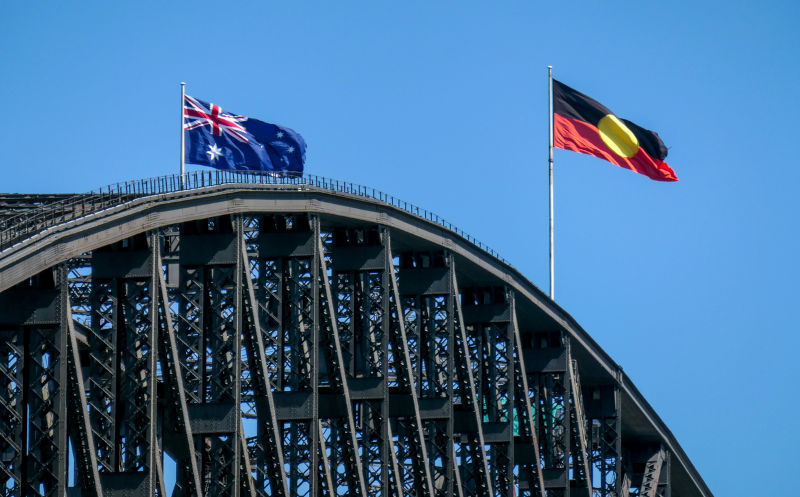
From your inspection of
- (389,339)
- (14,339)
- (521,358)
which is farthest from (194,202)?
(521,358)

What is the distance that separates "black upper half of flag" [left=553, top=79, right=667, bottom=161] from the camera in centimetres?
9338

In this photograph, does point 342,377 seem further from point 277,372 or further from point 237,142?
point 237,142

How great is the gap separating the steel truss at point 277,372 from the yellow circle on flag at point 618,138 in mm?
8523

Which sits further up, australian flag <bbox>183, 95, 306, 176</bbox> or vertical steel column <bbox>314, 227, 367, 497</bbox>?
australian flag <bbox>183, 95, 306, 176</bbox>

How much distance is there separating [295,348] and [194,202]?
25.0 feet

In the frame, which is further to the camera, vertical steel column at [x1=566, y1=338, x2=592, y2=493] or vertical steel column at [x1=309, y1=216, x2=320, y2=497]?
vertical steel column at [x1=566, y1=338, x2=592, y2=493]

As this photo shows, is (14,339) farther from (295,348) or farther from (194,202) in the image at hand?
(295,348)

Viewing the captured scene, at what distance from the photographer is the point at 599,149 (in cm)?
9344

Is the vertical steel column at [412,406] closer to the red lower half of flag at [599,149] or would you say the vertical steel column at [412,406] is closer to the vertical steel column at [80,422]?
the red lower half of flag at [599,149]

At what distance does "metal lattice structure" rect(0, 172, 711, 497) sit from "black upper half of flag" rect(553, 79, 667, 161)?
8444 mm

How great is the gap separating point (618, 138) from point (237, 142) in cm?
→ 2562

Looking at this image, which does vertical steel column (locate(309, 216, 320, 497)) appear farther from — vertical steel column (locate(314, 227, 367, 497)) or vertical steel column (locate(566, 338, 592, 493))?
vertical steel column (locate(566, 338, 592, 493))

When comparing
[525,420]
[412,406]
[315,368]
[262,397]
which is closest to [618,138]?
[525,420]

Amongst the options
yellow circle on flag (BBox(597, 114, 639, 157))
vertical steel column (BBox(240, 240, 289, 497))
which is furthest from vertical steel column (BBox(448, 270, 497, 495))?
vertical steel column (BBox(240, 240, 289, 497))
